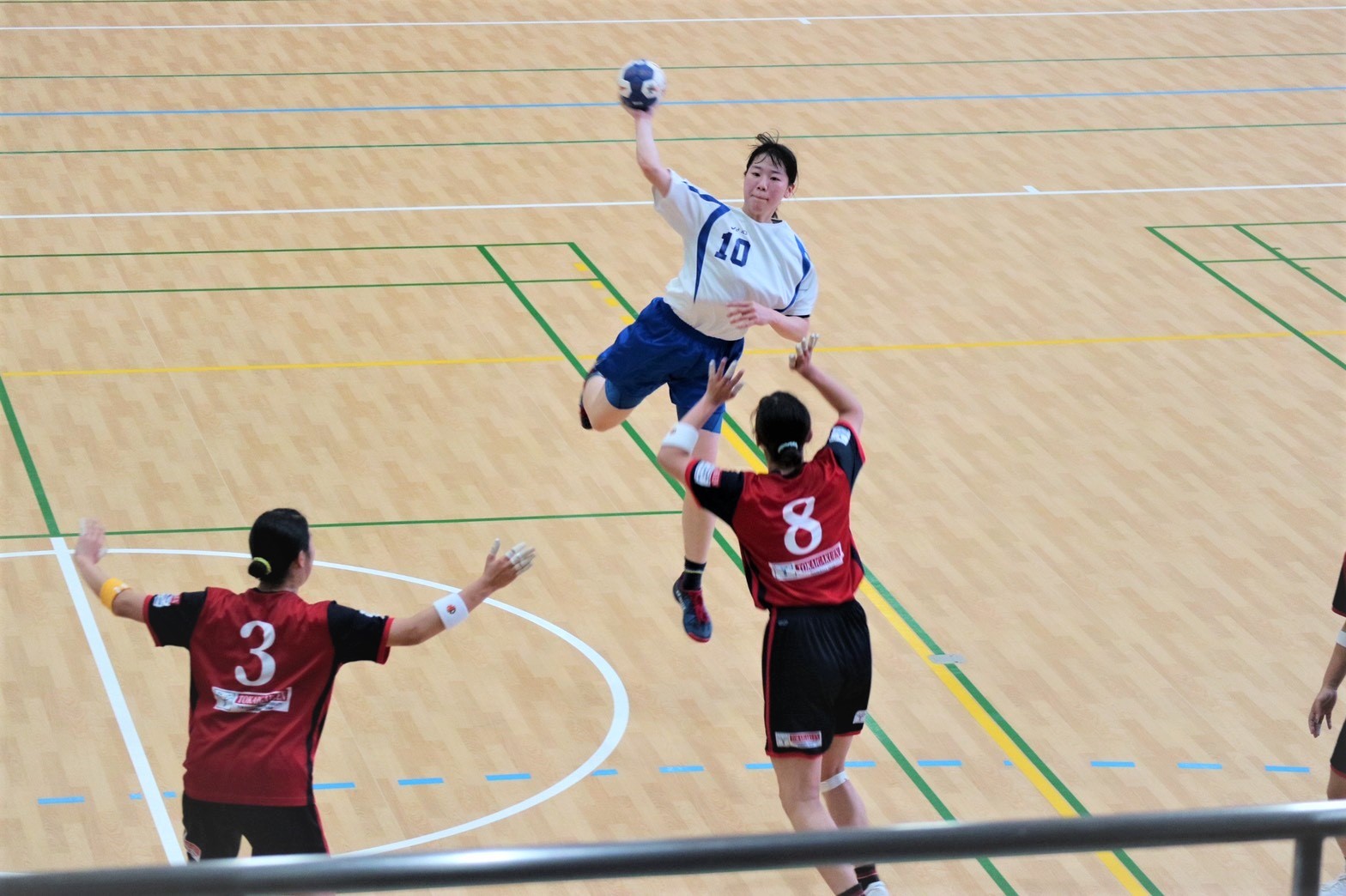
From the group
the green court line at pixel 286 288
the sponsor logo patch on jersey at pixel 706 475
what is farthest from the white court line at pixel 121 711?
the green court line at pixel 286 288

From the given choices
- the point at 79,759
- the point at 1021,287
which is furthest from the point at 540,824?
the point at 1021,287

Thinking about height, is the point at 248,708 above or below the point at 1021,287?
above

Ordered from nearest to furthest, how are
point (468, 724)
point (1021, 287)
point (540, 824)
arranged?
1. point (540, 824)
2. point (468, 724)
3. point (1021, 287)

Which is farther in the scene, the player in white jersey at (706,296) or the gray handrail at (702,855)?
the player in white jersey at (706,296)

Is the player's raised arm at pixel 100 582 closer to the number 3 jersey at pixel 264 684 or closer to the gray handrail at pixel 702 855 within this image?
the number 3 jersey at pixel 264 684

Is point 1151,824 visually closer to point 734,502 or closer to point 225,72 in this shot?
point 734,502

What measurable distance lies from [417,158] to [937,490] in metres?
6.18

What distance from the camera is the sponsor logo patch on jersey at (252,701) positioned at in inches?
187

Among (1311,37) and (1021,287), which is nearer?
(1021,287)

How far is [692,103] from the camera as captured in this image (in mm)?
15742

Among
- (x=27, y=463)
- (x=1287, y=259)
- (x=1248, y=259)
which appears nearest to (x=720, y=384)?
(x=27, y=463)

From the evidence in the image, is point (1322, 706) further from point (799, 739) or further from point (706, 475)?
point (706, 475)

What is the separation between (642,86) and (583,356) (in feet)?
12.3

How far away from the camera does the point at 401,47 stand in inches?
658
